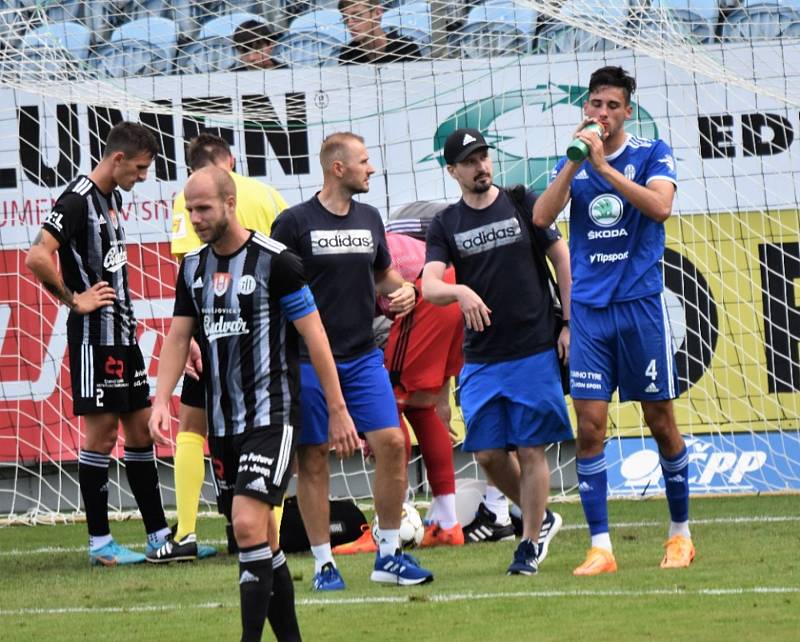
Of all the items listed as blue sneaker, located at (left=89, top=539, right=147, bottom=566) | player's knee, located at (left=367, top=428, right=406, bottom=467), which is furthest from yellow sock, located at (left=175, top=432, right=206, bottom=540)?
player's knee, located at (left=367, top=428, right=406, bottom=467)

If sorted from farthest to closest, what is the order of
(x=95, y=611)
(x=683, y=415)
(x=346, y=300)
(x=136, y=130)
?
(x=683, y=415), (x=136, y=130), (x=346, y=300), (x=95, y=611)

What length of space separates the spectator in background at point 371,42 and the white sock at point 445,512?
12.3 feet

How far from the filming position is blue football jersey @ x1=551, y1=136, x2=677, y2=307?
7176mm

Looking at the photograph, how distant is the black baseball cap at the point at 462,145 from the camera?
24.6 feet

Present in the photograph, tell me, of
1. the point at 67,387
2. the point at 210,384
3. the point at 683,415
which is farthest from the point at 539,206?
the point at 67,387

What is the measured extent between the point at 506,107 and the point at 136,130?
3546 mm

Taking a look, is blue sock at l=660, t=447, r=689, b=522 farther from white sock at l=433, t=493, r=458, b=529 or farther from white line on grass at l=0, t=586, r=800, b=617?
white sock at l=433, t=493, r=458, b=529

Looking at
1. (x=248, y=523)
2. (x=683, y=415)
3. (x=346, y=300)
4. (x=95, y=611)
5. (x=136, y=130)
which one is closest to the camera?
(x=248, y=523)

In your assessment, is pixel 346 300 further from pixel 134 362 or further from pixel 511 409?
pixel 134 362

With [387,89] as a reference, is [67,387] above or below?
below

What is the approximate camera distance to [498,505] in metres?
9.06

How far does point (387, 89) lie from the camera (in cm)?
1152

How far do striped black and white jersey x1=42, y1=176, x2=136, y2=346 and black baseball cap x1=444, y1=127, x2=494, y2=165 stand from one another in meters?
1.99

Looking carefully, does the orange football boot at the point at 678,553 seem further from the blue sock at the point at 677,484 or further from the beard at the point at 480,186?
the beard at the point at 480,186
